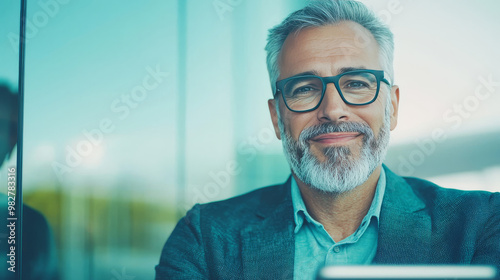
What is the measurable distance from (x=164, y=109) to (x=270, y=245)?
0.99m

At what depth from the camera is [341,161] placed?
1.85 m

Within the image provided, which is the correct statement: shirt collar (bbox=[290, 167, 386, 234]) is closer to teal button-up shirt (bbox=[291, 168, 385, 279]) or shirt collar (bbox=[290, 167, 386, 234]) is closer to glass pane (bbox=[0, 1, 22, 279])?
teal button-up shirt (bbox=[291, 168, 385, 279])

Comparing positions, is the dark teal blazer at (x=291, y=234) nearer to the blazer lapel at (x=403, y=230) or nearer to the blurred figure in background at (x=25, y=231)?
the blazer lapel at (x=403, y=230)

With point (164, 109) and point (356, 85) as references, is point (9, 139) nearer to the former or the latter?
point (164, 109)

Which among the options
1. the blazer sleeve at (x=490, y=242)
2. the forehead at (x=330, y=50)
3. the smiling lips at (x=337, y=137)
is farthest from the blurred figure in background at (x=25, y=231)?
the blazer sleeve at (x=490, y=242)

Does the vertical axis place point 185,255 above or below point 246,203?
→ below

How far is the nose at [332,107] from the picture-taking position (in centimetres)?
179

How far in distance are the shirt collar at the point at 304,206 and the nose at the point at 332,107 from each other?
38cm

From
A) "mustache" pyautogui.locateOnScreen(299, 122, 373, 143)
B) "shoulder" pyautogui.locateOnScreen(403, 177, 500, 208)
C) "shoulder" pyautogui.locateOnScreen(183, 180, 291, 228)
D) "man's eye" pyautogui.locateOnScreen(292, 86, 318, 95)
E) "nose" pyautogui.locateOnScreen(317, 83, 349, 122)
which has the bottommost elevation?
"shoulder" pyautogui.locateOnScreen(183, 180, 291, 228)

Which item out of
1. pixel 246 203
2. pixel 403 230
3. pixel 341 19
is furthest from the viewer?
pixel 246 203

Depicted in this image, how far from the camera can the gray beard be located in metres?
1.83

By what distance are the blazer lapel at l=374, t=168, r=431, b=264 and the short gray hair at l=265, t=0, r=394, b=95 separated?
56cm

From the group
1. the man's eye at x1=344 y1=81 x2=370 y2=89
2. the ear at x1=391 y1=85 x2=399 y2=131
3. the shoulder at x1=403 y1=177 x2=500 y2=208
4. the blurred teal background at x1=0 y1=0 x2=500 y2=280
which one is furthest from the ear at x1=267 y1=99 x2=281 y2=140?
the shoulder at x1=403 y1=177 x2=500 y2=208

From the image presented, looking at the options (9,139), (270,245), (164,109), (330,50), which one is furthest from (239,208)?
(9,139)
